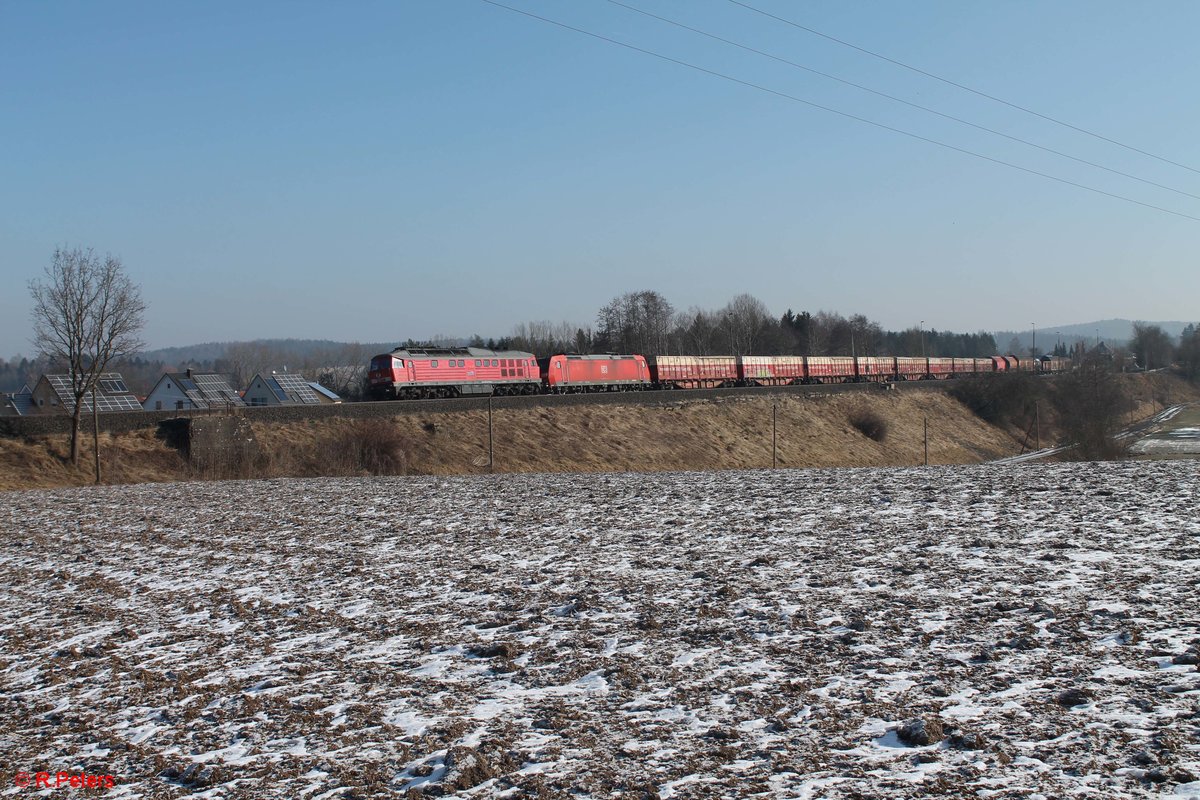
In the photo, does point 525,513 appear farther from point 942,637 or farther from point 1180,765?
point 1180,765

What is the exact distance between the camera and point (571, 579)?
36.9 ft

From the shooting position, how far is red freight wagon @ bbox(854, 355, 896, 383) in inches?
3369

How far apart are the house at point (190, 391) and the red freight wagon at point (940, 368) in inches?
2621

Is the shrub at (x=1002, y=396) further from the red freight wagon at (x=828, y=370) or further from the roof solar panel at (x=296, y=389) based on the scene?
the roof solar panel at (x=296, y=389)

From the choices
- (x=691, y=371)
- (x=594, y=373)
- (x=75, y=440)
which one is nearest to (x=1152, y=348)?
(x=691, y=371)

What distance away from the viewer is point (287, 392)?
68812 mm

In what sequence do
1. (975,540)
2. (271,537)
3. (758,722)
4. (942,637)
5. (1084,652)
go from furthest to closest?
(271,537), (975,540), (942,637), (1084,652), (758,722)

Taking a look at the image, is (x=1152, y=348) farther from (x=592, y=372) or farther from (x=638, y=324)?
(x=592, y=372)

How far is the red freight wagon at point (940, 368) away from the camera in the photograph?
92.8 m

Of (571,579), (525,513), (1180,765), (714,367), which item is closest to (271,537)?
(525,513)

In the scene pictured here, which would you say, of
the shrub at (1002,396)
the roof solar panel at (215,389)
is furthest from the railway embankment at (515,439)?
the roof solar panel at (215,389)

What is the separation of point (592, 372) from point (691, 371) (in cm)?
1147

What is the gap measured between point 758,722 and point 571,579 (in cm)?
494

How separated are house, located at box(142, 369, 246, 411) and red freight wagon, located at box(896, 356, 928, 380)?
202ft
